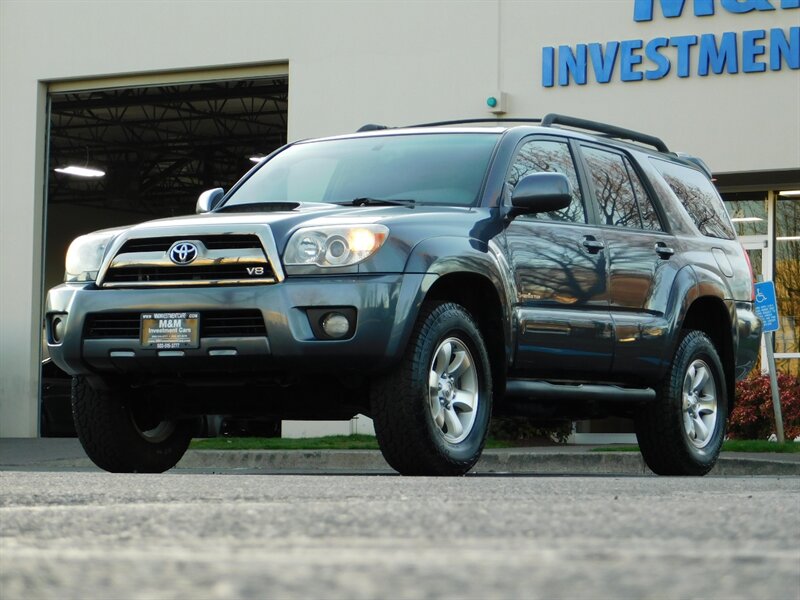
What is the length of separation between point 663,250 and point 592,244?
0.78 metres

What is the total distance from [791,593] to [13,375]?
19.2m

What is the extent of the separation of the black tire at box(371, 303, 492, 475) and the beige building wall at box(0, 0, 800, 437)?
10.7m

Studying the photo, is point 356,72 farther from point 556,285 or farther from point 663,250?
point 556,285

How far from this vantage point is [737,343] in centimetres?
977

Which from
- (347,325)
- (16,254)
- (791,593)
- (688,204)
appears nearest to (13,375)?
(16,254)

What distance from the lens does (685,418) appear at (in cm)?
913

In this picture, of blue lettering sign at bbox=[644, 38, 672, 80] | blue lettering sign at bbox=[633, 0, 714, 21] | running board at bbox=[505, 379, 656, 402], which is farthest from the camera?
blue lettering sign at bbox=[644, 38, 672, 80]

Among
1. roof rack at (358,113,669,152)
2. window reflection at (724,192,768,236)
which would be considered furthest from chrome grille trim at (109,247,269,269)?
window reflection at (724,192,768,236)

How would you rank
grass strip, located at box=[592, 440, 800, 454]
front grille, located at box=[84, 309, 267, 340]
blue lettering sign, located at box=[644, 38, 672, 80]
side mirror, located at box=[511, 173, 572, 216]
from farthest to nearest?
blue lettering sign, located at box=[644, 38, 672, 80], grass strip, located at box=[592, 440, 800, 454], side mirror, located at box=[511, 173, 572, 216], front grille, located at box=[84, 309, 267, 340]

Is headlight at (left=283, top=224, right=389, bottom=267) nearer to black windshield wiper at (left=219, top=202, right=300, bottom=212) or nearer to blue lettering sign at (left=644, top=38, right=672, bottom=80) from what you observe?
black windshield wiper at (left=219, top=202, right=300, bottom=212)

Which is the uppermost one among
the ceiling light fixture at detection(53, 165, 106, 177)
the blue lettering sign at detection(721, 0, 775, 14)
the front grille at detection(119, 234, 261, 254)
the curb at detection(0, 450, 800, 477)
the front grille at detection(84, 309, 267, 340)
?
the ceiling light fixture at detection(53, 165, 106, 177)

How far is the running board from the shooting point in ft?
25.9

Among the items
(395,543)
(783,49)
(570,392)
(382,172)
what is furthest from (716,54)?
(395,543)

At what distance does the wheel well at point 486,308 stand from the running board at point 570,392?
0.32ft
